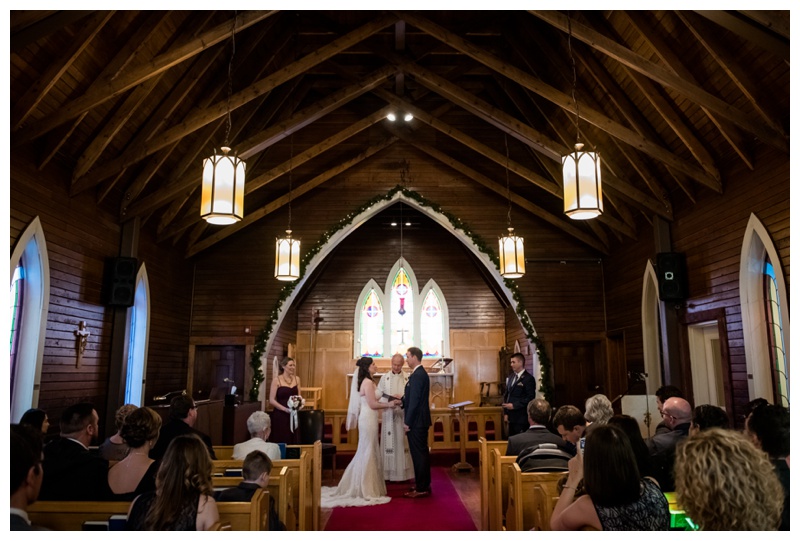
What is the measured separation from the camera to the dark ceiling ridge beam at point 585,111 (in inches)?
247

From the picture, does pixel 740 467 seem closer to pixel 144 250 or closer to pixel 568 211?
pixel 568 211

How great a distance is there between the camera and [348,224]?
31.2 feet

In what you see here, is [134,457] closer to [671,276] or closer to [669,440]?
[669,440]

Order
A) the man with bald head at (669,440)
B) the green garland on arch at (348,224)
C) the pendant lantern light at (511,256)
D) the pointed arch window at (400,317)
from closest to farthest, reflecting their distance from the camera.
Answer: the man with bald head at (669,440)
the pendant lantern light at (511,256)
the green garland on arch at (348,224)
the pointed arch window at (400,317)

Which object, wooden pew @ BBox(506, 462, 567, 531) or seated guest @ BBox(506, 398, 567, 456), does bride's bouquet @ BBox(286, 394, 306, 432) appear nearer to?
seated guest @ BBox(506, 398, 567, 456)

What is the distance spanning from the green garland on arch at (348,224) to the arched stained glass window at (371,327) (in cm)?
301

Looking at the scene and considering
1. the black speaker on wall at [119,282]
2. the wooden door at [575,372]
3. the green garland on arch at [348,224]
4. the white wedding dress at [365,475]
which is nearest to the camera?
the white wedding dress at [365,475]

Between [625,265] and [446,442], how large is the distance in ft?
12.6

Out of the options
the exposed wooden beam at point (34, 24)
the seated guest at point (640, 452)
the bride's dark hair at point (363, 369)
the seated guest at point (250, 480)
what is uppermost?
the exposed wooden beam at point (34, 24)

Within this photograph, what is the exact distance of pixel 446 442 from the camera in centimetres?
843

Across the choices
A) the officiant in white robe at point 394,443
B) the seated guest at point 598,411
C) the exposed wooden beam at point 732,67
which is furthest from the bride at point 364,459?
the exposed wooden beam at point 732,67

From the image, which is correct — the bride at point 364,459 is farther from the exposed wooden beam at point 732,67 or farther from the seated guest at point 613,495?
the exposed wooden beam at point 732,67

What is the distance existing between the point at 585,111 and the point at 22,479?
6.00 metres

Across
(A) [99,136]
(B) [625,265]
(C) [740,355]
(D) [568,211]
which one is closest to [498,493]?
(D) [568,211]
